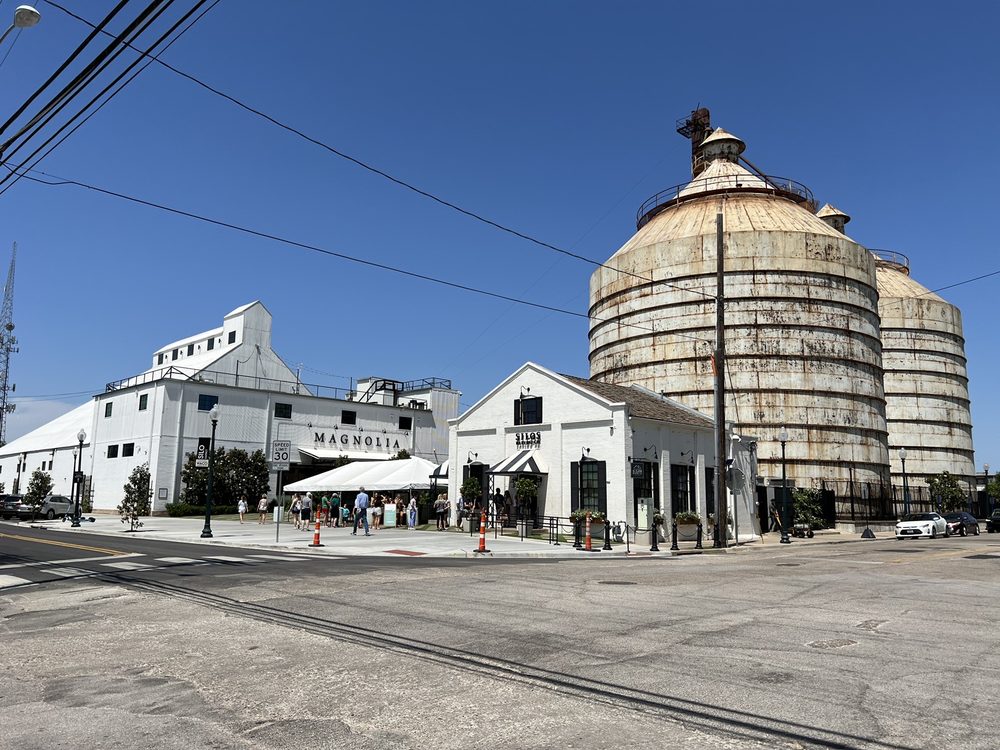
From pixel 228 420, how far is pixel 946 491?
55764 mm

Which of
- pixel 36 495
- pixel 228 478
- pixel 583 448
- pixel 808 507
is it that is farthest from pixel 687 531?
pixel 36 495

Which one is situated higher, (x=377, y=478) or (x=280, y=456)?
(x=280, y=456)

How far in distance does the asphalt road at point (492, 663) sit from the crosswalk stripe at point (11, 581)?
0.41 metres

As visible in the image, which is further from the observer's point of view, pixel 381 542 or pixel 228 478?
pixel 228 478

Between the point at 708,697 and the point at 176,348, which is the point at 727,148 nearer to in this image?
the point at 176,348

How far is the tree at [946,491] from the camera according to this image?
60.7 meters

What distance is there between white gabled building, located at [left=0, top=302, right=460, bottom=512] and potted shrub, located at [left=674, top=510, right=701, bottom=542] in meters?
33.2

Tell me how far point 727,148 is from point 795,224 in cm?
1349

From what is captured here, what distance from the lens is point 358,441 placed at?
6262 centimetres

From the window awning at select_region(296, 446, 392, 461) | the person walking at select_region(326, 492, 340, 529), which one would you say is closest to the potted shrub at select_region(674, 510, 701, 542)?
A: the person walking at select_region(326, 492, 340, 529)

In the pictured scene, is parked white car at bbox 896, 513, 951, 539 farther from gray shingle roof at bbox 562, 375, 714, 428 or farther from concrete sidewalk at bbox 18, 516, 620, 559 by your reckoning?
concrete sidewalk at bbox 18, 516, 620, 559

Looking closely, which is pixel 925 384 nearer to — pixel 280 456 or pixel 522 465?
pixel 522 465

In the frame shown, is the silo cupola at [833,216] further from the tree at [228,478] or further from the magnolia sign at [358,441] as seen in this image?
the tree at [228,478]

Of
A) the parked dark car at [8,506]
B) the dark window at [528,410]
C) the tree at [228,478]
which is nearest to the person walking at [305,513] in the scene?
the dark window at [528,410]
